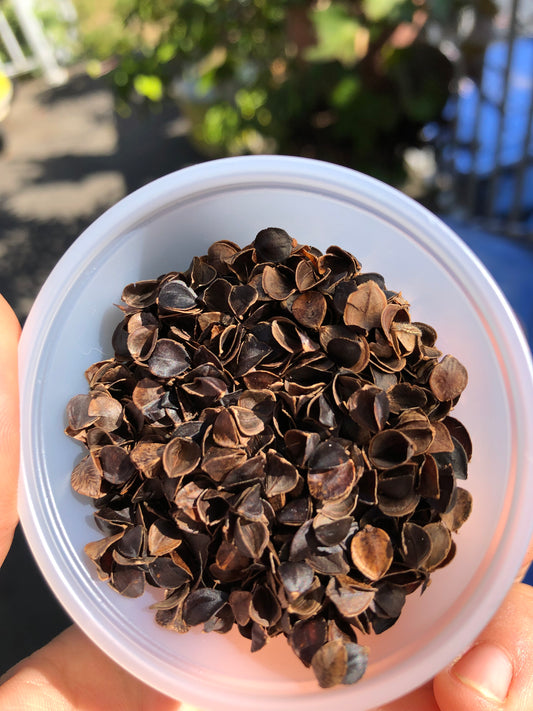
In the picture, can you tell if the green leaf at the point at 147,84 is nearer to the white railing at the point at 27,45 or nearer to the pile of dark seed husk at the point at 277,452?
the pile of dark seed husk at the point at 277,452

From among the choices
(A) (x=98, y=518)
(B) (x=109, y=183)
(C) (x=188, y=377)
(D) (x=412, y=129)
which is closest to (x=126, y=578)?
(A) (x=98, y=518)

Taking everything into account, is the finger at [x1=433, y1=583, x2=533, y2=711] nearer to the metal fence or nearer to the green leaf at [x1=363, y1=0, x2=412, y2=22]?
the green leaf at [x1=363, y1=0, x2=412, y2=22]

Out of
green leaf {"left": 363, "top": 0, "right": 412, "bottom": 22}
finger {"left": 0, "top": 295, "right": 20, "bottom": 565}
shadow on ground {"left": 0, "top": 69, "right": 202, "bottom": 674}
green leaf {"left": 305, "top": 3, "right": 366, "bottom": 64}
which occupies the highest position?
green leaf {"left": 363, "top": 0, "right": 412, "bottom": 22}

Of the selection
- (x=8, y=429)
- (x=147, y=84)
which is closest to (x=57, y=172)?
(x=147, y=84)

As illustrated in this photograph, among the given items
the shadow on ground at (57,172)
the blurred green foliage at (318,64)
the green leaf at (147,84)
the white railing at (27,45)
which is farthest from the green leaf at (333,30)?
the white railing at (27,45)

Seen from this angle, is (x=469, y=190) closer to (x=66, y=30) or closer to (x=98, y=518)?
(x=98, y=518)

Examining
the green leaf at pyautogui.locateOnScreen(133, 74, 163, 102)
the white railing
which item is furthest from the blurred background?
the white railing

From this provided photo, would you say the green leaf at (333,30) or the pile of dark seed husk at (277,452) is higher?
the green leaf at (333,30)
